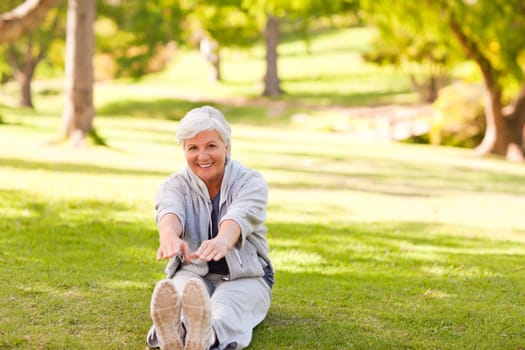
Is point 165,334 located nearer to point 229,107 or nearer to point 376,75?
point 229,107

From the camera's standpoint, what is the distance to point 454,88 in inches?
906

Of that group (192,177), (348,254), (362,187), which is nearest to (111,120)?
(362,187)

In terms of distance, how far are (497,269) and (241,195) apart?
3228 millimetres

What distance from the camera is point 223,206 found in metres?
4.90

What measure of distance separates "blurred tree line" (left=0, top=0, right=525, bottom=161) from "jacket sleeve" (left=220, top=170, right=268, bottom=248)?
9.24 metres

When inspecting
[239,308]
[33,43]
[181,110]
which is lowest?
[181,110]

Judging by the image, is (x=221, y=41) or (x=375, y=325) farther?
(x=221, y=41)

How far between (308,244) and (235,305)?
11.3 ft

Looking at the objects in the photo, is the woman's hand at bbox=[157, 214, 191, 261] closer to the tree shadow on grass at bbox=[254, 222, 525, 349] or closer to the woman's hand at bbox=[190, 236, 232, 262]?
the woman's hand at bbox=[190, 236, 232, 262]

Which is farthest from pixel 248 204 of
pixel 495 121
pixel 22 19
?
pixel 495 121

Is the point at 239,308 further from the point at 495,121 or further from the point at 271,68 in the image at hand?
the point at 271,68

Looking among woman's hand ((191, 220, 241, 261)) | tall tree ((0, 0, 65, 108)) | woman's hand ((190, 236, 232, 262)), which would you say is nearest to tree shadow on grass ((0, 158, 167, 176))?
woman's hand ((191, 220, 241, 261))

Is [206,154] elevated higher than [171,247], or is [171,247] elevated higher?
[206,154]

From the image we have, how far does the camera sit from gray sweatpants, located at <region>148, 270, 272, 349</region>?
4.39 meters
